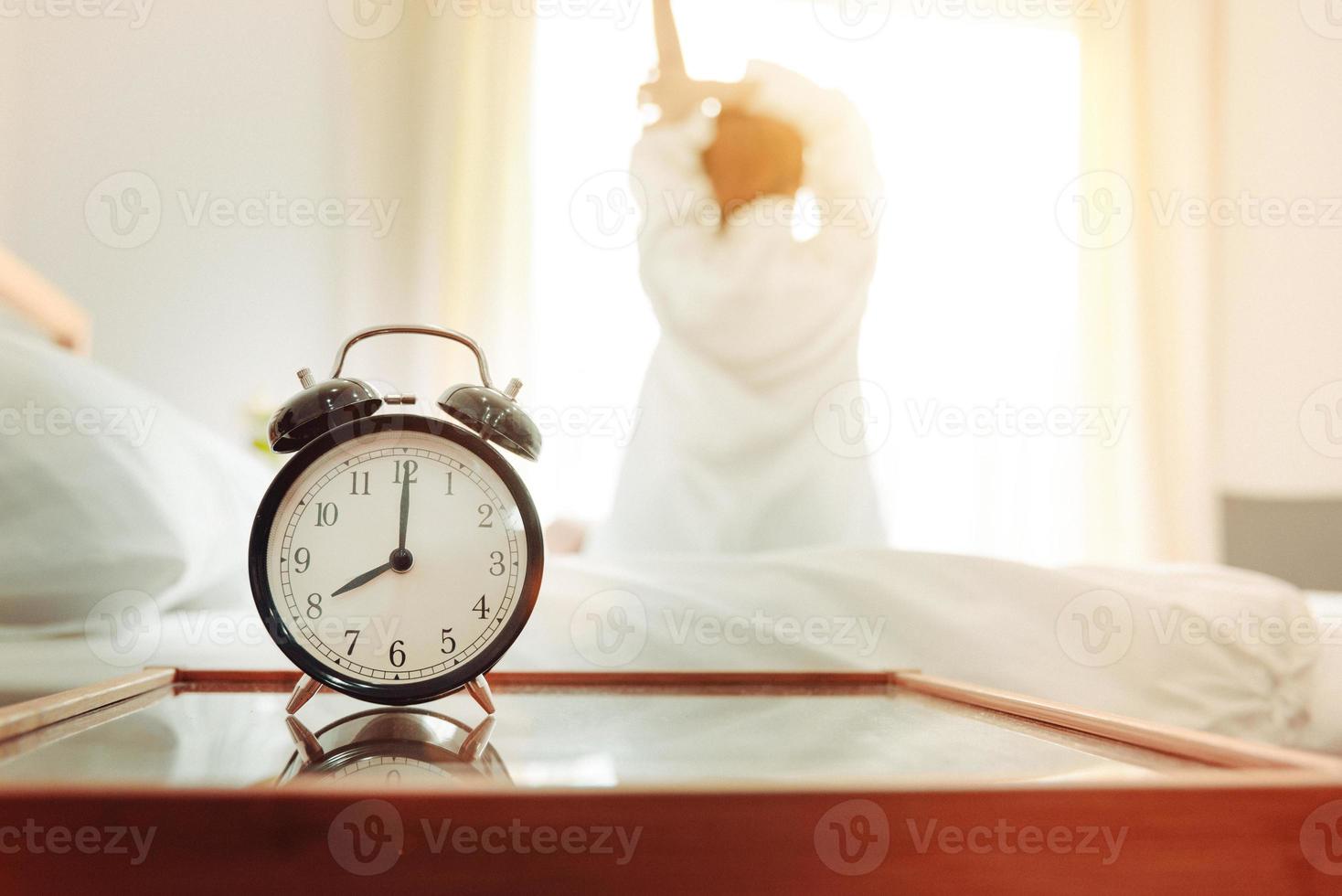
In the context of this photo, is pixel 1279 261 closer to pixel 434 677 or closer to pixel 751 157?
pixel 751 157

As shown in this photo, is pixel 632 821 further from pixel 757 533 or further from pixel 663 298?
pixel 663 298

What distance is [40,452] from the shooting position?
2.67 ft

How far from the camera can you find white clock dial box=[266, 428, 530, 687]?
1.88 ft

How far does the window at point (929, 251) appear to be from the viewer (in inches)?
109

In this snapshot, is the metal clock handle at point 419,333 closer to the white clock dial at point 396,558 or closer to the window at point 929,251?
the white clock dial at point 396,558

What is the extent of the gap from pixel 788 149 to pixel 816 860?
1.33 m

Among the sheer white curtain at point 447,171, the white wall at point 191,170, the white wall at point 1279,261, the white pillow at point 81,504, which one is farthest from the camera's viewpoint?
the sheer white curtain at point 447,171

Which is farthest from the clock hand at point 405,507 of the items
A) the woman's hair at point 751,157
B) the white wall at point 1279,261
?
the white wall at point 1279,261

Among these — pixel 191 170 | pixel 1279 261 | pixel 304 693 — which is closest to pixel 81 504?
pixel 304 693

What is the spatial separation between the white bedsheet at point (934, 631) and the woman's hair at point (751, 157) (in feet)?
2.53

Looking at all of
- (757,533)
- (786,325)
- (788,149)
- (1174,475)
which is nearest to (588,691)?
(757,533)

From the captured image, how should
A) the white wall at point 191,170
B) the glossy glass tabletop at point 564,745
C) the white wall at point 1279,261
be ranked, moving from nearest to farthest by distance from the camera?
the glossy glass tabletop at point 564,745
the white wall at point 191,170
the white wall at point 1279,261

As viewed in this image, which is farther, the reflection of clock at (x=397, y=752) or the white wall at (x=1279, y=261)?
the white wall at (x=1279, y=261)

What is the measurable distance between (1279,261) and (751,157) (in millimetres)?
2085
